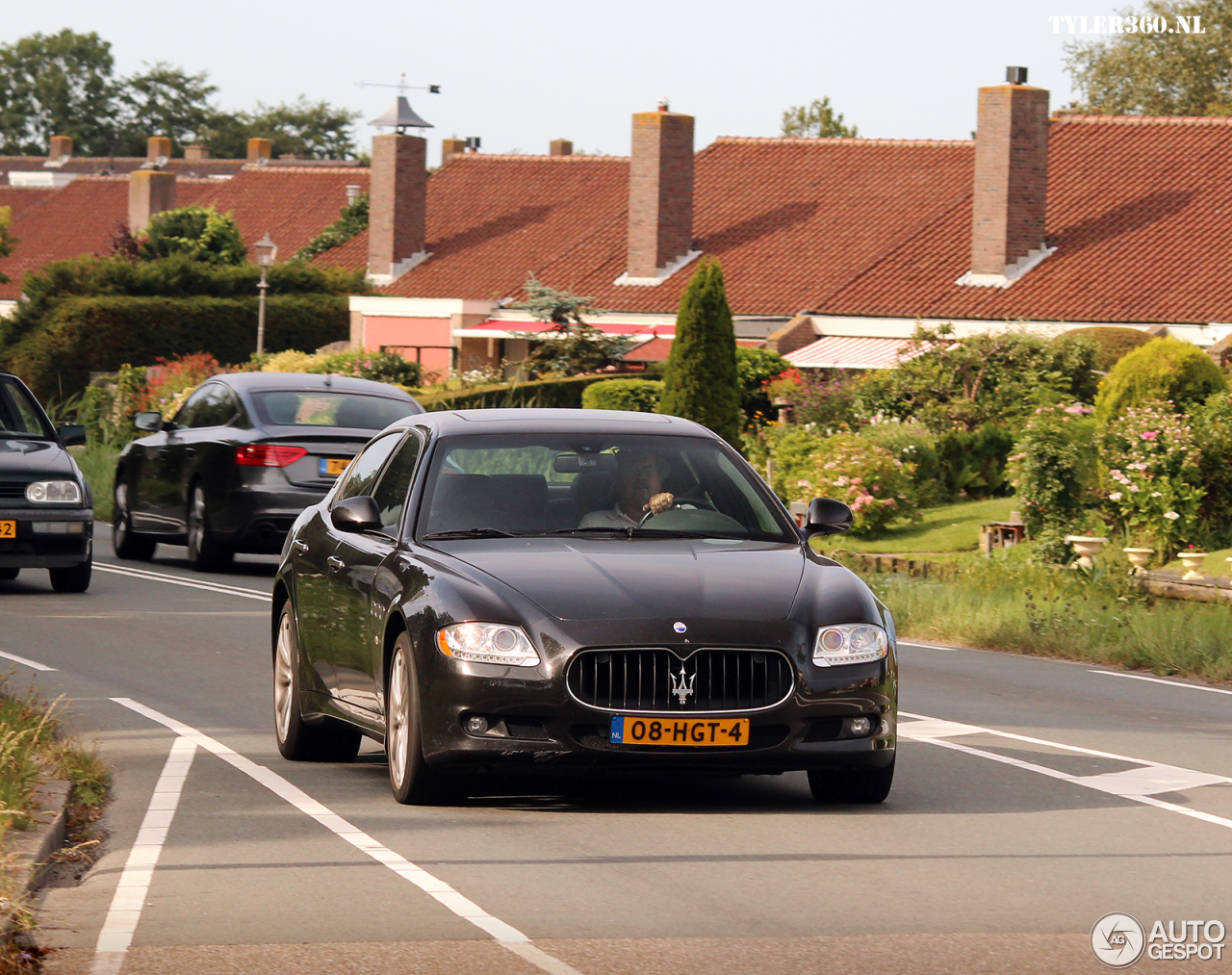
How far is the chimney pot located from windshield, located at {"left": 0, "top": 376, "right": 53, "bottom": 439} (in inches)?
1331

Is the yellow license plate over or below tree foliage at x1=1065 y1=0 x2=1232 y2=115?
below

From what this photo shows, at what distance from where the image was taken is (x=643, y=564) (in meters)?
8.71

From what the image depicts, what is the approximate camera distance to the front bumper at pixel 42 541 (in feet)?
59.0

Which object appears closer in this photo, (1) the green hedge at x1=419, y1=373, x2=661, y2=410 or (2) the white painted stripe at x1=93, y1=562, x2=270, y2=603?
(2) the white painted stripe at x1=93, y1=562, x2=270, y2=603

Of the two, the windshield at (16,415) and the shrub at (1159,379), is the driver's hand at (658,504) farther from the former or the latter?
the shrub at (1159,379)

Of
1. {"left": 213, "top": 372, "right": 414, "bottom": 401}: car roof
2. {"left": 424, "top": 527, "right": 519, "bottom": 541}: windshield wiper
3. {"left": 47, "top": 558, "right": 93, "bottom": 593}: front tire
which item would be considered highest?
{"left": 424, "top": 527, "right": 519, "bottom": 541}: windshield wiper

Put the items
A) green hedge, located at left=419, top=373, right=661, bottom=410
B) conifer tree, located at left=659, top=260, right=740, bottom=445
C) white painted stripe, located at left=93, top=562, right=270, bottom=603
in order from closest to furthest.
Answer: white painted stripe, located at left=93, top=562, right=270, bottom=603, conifer tree, located at left=659, top=260, right=740, bottom=445, green hedge, located at left=419, top=373, right=661, bottom=410

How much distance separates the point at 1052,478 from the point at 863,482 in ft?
15.1

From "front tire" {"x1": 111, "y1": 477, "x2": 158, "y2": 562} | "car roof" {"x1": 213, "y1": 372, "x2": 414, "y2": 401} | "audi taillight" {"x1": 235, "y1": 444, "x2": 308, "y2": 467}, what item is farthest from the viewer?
"front tire" {"x1": 111, "y1": 477, "x2": 158, "y2": 562}

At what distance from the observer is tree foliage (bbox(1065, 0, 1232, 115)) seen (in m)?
82.9

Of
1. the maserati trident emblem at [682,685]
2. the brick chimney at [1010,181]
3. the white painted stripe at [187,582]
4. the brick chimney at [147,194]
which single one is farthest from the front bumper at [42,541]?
the brick chimney at [147,194]

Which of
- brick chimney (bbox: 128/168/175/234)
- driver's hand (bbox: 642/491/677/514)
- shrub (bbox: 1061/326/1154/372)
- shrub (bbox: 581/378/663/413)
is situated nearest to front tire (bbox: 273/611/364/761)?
driver's hand (bbox: 642/491/677/514)

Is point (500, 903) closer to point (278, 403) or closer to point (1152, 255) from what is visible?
point (278, 403)

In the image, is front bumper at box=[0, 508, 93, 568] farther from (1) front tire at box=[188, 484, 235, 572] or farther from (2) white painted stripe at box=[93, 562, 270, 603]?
(1) front tire at box=[188, 484, 235, 572]
